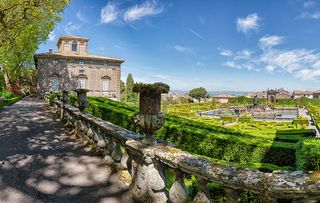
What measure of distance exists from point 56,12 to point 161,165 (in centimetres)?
1614

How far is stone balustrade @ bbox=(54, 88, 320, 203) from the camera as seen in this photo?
2197 mm

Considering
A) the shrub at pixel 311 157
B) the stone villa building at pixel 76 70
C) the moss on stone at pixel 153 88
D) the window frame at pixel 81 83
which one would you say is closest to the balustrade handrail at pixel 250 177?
the moss on stone at pixel 153 88

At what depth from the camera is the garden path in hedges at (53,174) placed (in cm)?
399

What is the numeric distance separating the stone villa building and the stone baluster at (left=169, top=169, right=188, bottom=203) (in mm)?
38152

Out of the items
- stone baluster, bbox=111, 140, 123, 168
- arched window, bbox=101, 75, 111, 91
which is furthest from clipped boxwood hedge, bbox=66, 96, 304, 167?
arched window, bbox=101, 75, 111, 91

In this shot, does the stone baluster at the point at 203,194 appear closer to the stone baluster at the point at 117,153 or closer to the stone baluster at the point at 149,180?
the stone baluster at the point at 149,180

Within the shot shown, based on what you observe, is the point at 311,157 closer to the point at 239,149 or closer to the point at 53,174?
the point at 239,149

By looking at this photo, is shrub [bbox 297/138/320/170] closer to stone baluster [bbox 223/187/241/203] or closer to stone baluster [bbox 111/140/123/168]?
stone baluster [bbox 223/187/241/203]

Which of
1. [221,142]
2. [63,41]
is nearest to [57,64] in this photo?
[63,41]

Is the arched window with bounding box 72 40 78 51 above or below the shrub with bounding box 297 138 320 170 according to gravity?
above

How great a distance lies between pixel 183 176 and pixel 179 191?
0.19m

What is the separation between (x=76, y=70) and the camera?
40.6 meters

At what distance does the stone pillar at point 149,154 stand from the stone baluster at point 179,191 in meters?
0.39

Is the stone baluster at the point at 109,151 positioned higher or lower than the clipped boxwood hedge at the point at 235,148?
higher
